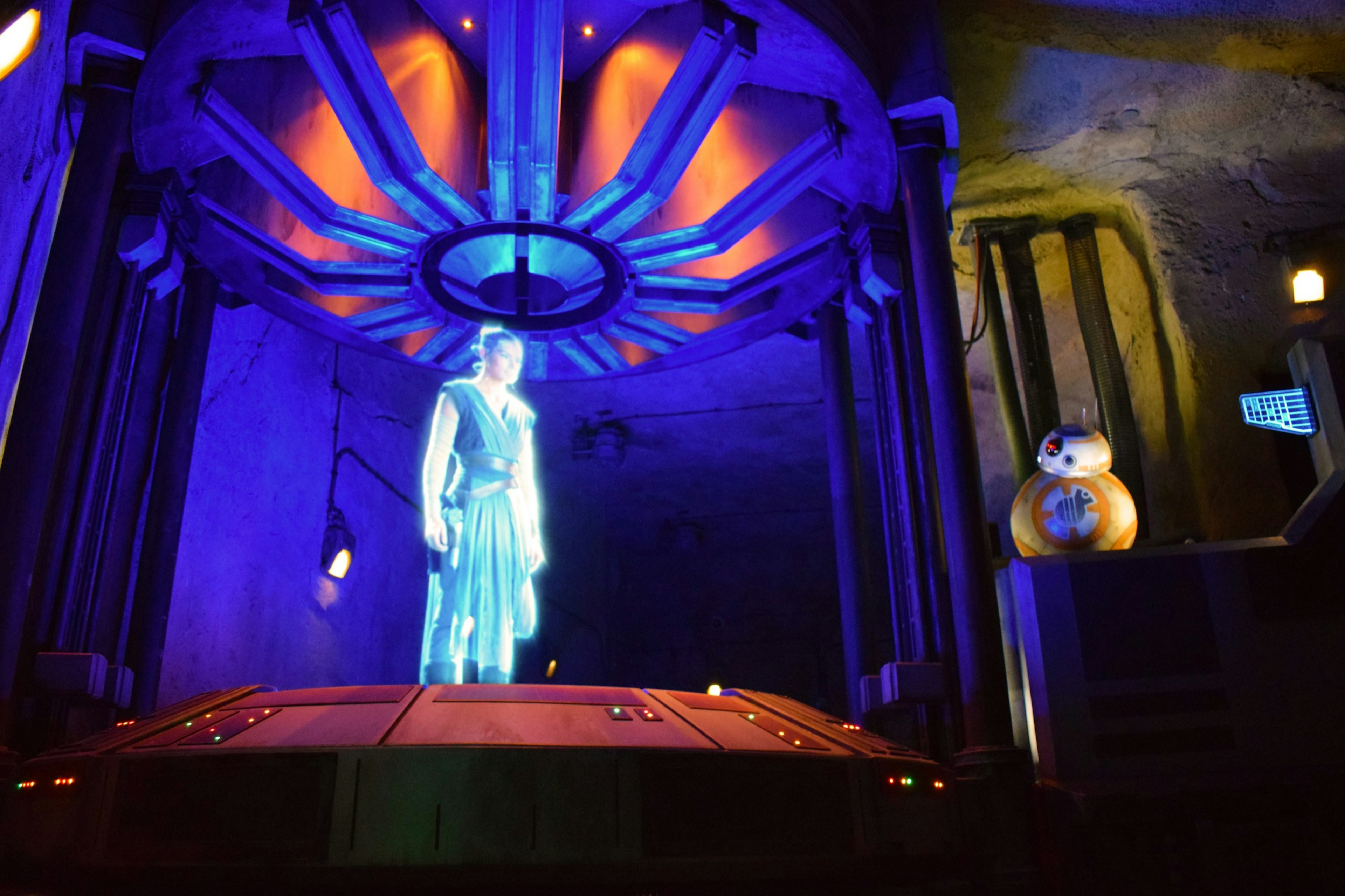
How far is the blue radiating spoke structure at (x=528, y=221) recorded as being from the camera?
15.8 feet

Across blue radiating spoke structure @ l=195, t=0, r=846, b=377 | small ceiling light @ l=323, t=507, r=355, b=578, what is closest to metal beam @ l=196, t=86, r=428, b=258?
blue radiating spoke structure @ l=195, t=0, r=846, b=377

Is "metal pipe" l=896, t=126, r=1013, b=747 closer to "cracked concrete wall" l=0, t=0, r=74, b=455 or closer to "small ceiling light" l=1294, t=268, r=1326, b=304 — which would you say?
"small ceiling light" l=1294, t=268, r=1326, b=304

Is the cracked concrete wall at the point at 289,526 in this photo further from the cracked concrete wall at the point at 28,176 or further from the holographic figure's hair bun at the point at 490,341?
the holographic figure's hair bun at the point at 490,341

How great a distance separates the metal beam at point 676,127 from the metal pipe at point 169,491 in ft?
8.18

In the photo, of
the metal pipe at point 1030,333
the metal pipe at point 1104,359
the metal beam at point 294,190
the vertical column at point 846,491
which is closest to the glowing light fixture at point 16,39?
the metal beam at point 294,190

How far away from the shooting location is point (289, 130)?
5660 mm

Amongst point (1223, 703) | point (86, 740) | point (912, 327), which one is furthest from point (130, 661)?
point (1223, 703)

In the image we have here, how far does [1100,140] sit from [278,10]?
564 centimetres

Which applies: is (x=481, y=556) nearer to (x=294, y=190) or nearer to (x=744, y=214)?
(x=294, y=190)

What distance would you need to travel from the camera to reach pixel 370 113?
5070mm

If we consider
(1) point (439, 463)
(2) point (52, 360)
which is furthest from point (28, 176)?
(1) point (439, 463)

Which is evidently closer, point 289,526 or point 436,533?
point 436,533

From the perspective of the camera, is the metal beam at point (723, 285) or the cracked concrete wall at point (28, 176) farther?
the metal beam at point (723, 285)

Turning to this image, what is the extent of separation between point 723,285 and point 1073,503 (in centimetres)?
297
